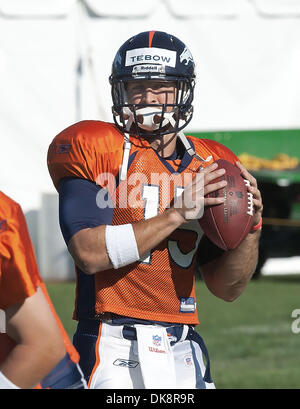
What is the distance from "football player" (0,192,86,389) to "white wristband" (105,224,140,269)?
2.67 ft

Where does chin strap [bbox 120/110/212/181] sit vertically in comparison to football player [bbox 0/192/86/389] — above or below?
above

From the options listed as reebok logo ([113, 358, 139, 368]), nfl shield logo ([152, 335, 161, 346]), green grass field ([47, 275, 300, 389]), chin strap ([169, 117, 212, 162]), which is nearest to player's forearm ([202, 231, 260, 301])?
chin strap ([169, 117, 212, 162])

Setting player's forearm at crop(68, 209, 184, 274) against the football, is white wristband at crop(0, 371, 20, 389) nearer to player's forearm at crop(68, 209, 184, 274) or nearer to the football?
player's forearm at crop(68, 209, 184, 274)

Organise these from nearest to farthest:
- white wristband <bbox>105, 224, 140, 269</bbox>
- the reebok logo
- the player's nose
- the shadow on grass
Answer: white wristband <bbox>105, 224, 140, 269</bbox>, the reebok logo, the player's nose, the shadow on grass

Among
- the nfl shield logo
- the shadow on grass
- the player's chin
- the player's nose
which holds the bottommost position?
the shadow on grass

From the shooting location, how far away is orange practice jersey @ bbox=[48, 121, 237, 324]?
3.50 m

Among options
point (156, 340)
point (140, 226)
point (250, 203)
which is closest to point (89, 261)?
point (140, 226)

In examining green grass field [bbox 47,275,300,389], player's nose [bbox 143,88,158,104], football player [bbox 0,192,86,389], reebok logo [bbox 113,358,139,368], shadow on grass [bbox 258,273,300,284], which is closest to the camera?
football player [bbox 0,192,86,389]

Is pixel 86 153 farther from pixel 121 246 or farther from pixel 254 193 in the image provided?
pixel 254 193

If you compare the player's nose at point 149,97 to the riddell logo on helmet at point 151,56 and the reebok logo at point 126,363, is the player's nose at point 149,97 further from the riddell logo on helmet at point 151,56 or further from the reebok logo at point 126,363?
the reebok logo at point 126,363

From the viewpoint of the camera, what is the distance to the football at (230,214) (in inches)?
138

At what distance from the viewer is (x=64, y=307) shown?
10.2m

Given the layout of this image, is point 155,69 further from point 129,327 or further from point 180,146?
point 129,327
